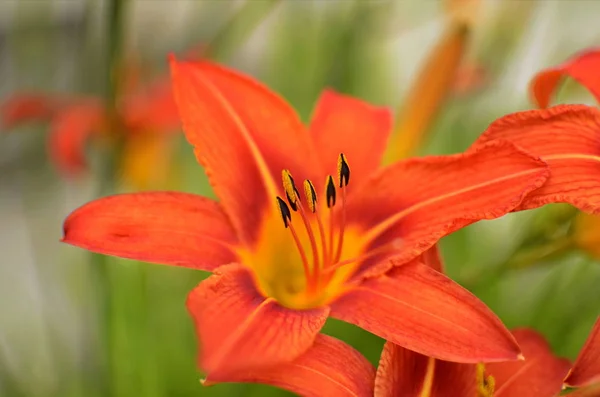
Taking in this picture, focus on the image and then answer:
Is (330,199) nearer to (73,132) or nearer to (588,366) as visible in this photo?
(588,366)

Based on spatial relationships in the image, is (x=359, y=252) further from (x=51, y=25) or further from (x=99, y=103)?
(x=51, y=25)

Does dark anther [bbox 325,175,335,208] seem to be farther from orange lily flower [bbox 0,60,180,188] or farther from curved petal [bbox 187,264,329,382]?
orange lily flower [bbox 0,60,180,188]

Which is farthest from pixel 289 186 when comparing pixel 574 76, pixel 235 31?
pixel 235 31

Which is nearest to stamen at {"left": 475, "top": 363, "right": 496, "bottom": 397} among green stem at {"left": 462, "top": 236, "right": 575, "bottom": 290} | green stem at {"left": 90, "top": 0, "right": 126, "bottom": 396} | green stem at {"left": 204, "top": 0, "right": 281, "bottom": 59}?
green stem at {"left": 462, "top": 236, "right": 575, "bottom": 290}

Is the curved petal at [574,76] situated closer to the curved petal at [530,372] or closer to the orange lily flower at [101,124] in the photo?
the curved petal at [530,372]

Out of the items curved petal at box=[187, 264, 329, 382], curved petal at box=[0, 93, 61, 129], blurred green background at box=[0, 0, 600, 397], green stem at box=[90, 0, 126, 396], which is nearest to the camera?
curved petal at box=[187, 264, 329, 382]

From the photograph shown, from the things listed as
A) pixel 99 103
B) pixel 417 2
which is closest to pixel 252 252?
pixel 99 103

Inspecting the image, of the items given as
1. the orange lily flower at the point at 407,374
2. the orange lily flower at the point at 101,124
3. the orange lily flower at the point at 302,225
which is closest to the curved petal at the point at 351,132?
the orange lily flower at the point at 302,225
